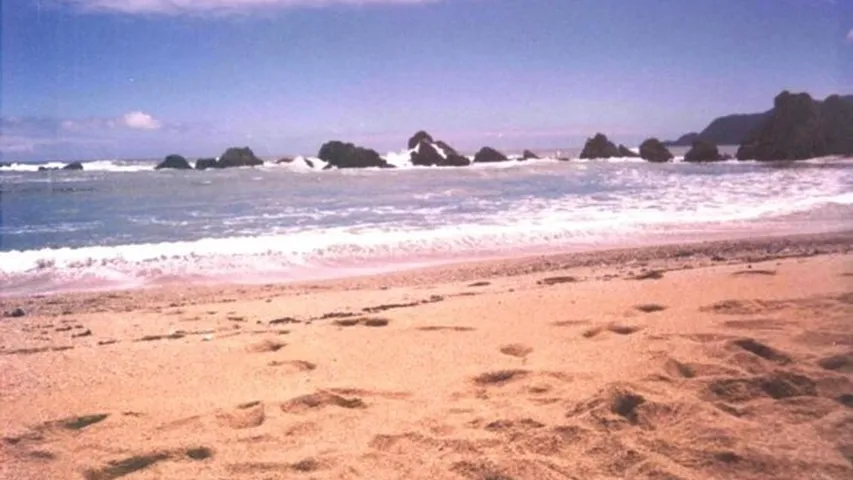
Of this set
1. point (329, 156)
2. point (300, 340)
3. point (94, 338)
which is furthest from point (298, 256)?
point (329, 156)

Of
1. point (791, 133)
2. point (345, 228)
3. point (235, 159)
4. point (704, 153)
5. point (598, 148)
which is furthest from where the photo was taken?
point (598, 148)

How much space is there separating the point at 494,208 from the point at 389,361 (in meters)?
12.9

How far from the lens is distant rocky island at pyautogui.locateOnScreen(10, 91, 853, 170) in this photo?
4772 centimetres

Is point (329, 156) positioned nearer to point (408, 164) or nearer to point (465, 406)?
point (408, 164)

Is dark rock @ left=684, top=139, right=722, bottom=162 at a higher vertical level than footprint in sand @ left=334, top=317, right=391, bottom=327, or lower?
higher

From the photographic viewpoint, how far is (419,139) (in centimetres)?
5966

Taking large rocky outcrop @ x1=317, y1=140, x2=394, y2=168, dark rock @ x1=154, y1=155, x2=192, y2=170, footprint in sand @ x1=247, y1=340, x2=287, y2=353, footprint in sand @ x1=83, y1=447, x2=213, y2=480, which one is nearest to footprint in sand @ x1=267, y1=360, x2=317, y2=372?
footprint in sand @ x1=247, y1=340, x2=287, y2=353

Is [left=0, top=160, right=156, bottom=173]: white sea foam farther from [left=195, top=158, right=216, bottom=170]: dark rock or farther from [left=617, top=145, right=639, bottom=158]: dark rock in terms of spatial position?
[left=617, top=145, right=639, bottom=158]: dark rock

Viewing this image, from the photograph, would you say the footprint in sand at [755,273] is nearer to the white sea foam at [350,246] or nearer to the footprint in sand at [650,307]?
the footprint in sand at [650,307]

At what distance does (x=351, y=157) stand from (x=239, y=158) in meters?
11.9

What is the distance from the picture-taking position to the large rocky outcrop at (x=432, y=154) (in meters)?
54.1

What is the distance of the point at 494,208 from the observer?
16688mm

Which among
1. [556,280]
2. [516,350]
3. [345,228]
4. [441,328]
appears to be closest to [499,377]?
[516,350]

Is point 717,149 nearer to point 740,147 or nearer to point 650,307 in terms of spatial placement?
point 740,147
